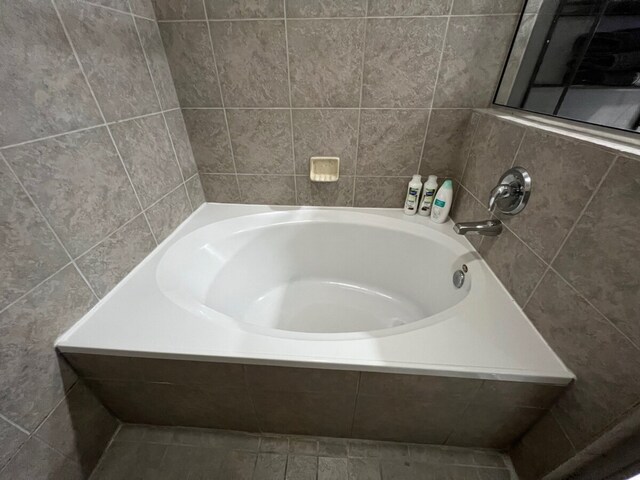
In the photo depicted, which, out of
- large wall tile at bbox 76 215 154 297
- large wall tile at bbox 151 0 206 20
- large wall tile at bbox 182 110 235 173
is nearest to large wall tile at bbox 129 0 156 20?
large wall tile at bbox 151 0 206 20

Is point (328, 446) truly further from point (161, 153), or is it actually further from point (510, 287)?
point (161, 153)

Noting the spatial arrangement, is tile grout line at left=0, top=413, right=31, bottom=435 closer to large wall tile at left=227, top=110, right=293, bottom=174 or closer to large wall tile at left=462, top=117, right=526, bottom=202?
large wall tile at left=227, top=110, right=293, bottom=174

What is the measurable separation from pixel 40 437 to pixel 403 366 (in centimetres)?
90

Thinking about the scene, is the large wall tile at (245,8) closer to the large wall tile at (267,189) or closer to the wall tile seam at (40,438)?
the large wall tile at (267,189)

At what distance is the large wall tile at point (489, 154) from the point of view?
0.75 m

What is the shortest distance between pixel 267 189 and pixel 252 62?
498 millimetres

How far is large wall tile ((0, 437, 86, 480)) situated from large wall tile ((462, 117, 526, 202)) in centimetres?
145

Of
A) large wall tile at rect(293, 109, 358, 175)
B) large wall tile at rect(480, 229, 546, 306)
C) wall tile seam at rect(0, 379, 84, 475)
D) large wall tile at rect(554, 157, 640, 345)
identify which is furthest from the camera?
large wall tile at rect(293, 109, 358, 175)

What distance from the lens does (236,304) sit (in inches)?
42.9

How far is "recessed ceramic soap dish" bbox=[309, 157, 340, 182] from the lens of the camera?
3.58ft

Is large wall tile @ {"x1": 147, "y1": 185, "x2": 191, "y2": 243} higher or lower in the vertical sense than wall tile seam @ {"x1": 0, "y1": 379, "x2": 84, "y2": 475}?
higher

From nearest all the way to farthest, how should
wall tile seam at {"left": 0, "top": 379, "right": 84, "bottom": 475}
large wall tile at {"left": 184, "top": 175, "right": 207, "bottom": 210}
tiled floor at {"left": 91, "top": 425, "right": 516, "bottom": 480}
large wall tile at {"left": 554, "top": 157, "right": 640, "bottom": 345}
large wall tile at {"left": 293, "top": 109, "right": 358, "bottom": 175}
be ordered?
large wall tile at {"left": 554, "top": 157, "right": 640, "bottom": 345}
wall tile seam at {"left": 0, "top": 379, "right": 84, "bottom": 475}
tiled floor at {"left": 91, "top": 425, "right": 516, "bottom": 480}
large wall tile at {"left": 293, "top": 109, "right": 358, "bottom": 175}
large wall tile at {"left": 184, "top": 175, "right": 207, "bottom": 210}

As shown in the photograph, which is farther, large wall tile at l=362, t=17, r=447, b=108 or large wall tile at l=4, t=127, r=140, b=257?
large wall tile at l=362, t=17, r=447, b=108

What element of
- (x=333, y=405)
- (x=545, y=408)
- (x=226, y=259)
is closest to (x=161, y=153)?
(x=226, y=259)
